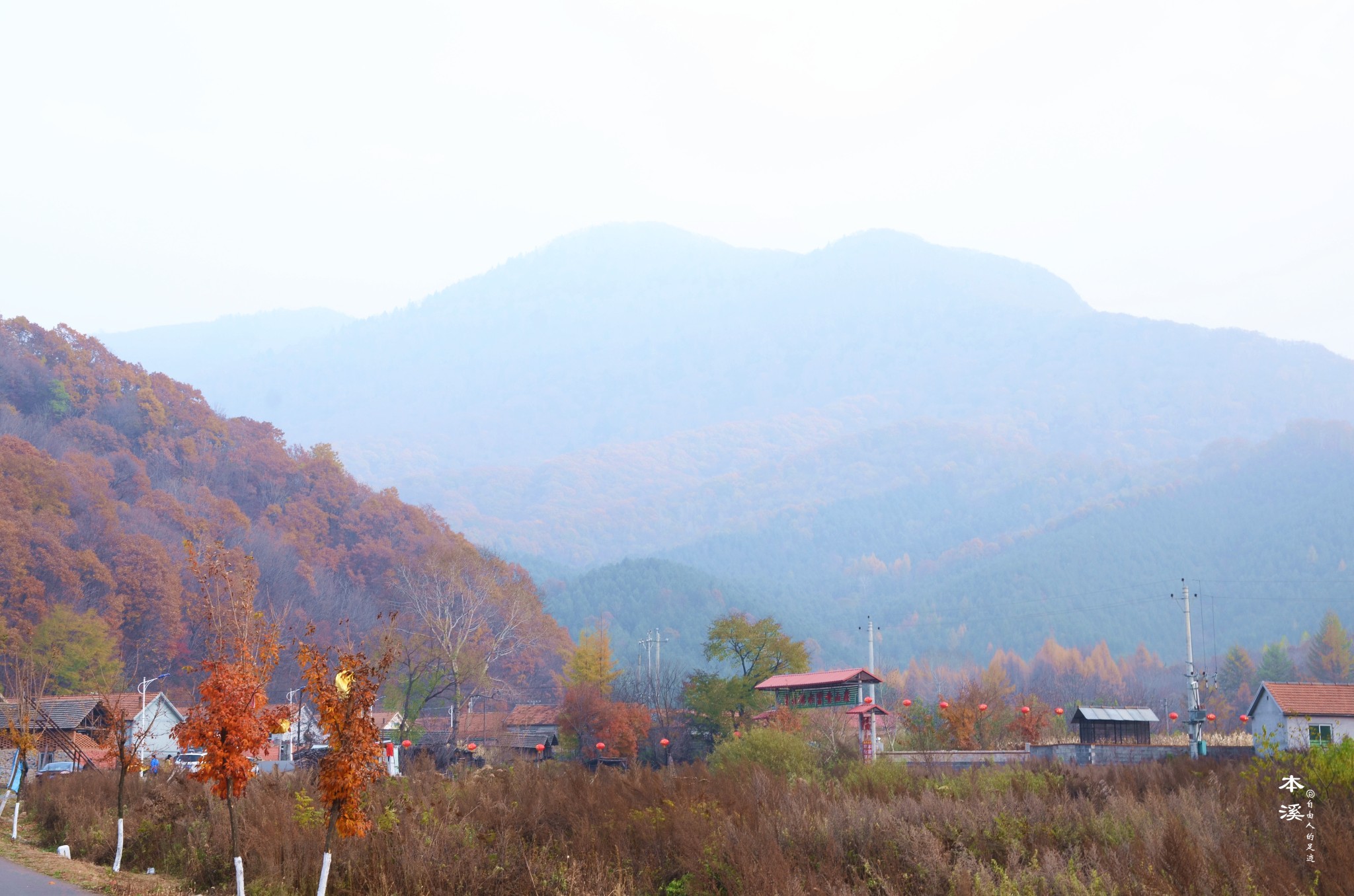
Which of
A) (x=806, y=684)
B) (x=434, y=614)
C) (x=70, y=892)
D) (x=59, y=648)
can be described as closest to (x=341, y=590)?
(x=434, y=614)

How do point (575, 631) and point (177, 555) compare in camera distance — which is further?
point (575, 631)

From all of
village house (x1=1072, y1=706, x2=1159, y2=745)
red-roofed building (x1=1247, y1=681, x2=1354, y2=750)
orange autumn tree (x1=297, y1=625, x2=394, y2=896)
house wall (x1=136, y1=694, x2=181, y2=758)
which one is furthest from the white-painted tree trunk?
house wall (x1=136, y1=694, x2=181, y2=758)

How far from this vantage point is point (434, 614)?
77.0m

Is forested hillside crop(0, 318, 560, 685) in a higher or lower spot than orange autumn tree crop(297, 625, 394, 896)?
higher

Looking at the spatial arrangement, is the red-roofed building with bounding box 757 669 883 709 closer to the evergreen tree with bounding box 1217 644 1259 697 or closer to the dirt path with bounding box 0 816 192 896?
the dirt path with bounding box 0 816 192 896

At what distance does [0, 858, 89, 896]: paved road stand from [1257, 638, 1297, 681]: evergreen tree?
110m

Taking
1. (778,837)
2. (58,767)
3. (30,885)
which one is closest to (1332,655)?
(58,767)

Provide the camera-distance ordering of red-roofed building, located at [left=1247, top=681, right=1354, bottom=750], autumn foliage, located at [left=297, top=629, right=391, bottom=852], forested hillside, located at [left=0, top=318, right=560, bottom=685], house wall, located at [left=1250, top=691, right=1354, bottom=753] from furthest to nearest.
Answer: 1. forested hillside, located at [left=0, top=318, right=560, bottom=685]
2. red-roofed building, located at [left=1247, top=681, right=1354, bottom=750]
3. house wall, located at [left=1250, top=691, right=1354, bottom=753]
4. autumn foliage, located at [left=297, top=629, right=391, bottom=852]

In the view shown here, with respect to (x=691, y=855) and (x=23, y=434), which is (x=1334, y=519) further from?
(x=691, y=855)

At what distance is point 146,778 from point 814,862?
2327cm

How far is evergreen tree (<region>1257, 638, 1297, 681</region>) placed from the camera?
107 m

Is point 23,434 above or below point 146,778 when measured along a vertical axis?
above

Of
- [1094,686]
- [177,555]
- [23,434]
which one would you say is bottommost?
[1094,686]

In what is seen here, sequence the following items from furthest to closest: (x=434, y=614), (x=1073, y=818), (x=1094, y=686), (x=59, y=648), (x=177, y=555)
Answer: (x=1094, y=686) → (x=177, y=555) → (x=434, y=614) → (x=59, y=648) → (x=1073, y=818)
